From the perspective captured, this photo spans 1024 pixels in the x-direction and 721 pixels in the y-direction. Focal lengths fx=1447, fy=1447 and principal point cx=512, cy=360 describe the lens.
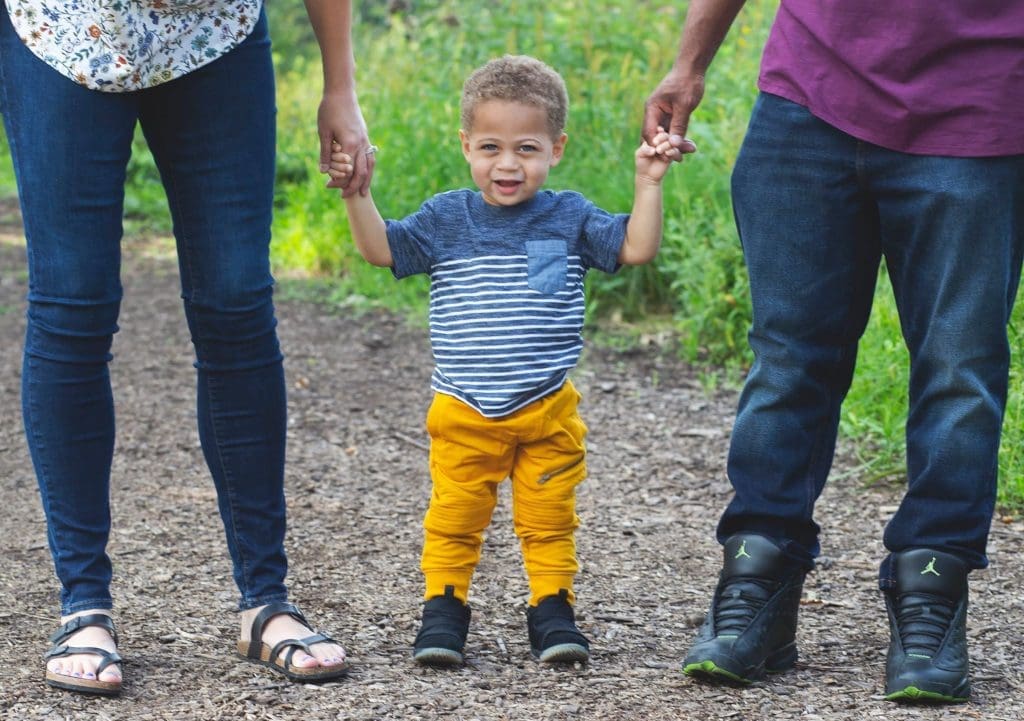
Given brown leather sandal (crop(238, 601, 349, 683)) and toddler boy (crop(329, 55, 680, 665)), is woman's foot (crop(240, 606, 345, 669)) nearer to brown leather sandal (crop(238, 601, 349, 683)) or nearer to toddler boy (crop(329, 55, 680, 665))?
brown leather sandal (crop(238, 601, 349, 683))

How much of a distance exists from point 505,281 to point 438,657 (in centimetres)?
73

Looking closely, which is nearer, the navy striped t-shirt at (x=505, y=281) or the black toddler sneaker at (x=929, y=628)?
the black toddler sneaker at (x=929, y=628)

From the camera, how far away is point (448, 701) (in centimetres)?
259

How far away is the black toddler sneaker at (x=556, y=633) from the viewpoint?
2.77m

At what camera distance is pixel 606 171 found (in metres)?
6.09

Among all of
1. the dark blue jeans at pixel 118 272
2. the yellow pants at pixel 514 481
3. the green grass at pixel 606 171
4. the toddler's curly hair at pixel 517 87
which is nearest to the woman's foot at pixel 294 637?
the dark blue jeans at pixel 118 272

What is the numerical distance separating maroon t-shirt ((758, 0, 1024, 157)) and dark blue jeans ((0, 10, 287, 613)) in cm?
101

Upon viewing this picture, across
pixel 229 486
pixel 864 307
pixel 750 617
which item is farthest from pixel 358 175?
pixel 750 617

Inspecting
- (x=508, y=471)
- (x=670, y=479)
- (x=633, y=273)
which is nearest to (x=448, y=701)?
(x=508, y=471)

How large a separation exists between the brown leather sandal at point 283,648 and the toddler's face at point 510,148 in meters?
0.89

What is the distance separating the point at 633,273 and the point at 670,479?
6.04ft

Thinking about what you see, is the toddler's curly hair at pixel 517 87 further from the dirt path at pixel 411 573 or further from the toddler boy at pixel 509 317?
the dirt path at pixel 411 573

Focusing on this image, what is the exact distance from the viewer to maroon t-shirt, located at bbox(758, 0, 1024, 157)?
2414mm

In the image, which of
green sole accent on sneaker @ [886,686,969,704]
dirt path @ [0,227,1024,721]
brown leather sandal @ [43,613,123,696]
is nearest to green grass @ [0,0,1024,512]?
dirt path @ [0,227,1024,721]
